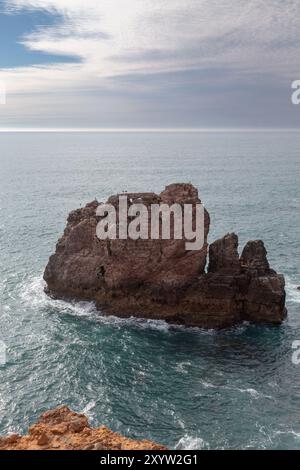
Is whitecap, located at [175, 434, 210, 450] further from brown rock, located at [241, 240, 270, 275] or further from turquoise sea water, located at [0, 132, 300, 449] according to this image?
brown rock, located at [241, 240, 270, 275]

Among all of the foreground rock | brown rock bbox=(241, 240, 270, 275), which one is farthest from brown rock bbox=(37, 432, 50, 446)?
brown rock bbox=(241, 240, 270, 275)

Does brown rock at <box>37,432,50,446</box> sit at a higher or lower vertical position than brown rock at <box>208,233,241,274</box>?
lower

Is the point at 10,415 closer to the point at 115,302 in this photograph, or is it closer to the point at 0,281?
the point at 115,302

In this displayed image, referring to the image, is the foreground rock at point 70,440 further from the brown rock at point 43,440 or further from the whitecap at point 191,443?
the whitecap at point 191,443

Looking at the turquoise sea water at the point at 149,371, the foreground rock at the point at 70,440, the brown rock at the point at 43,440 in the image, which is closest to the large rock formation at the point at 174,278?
the turquoise sea water at the point at 149,371

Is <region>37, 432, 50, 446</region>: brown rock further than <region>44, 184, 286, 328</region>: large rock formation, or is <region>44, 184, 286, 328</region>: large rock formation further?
<region>44, 184, 286, 328</region>: large rock formation

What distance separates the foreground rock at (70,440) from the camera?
25.2 metres

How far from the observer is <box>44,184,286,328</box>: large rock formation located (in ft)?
222

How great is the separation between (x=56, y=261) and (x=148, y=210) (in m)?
16.5

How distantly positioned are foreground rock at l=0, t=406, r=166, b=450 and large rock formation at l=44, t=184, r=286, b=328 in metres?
40.4

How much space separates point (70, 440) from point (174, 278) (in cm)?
4380

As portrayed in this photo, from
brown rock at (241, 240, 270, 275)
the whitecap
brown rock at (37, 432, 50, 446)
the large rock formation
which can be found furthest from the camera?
brown rock at (241, 240, 270, 275)

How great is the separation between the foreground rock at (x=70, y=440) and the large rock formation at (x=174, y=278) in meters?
40.4

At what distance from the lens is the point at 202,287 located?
224 feet
